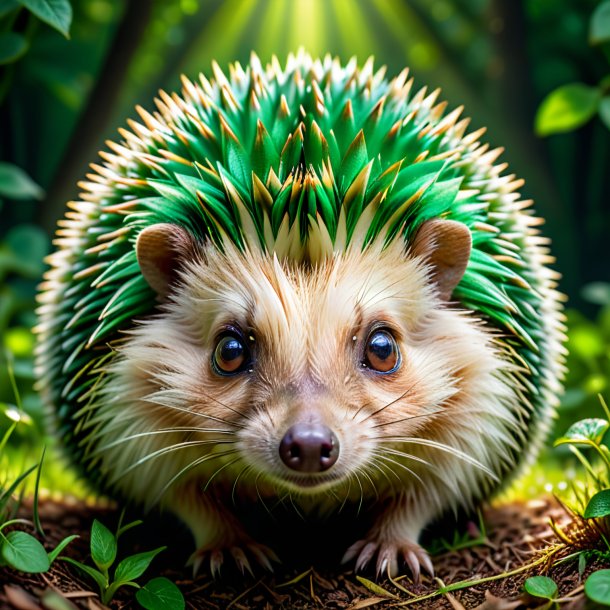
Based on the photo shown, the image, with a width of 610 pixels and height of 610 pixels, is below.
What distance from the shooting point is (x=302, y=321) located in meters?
2.46

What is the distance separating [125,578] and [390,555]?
0.88m

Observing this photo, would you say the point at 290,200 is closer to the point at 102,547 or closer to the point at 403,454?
the point at 403,454

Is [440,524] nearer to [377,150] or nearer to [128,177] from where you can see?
[377,150]

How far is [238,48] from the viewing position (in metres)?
5.75

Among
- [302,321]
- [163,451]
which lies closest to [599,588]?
[302,321]

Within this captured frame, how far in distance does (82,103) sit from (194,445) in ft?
12.3

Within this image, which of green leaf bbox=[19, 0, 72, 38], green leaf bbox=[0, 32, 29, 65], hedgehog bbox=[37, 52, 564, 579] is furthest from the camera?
green leaf bbox=[0, 32, 29, 65]

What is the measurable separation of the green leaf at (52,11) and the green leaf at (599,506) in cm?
244

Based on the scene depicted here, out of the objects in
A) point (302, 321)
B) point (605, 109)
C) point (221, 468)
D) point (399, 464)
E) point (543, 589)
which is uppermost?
point (605, 109)

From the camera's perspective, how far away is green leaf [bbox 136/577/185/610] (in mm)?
2467

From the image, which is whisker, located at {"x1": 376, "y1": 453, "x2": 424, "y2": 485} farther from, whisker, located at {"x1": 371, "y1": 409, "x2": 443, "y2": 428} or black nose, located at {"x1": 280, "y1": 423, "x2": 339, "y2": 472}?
black nose, located at {"x1": 280, "y1": 423, "x2": 339, "y2": 472}

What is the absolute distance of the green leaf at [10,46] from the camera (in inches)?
132

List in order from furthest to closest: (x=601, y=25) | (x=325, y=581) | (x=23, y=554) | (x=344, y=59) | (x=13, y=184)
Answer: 1. (x=344, y=59)
2. (x=13, y=184)
3. (x=601, y=25)
4. (x=325, y=581)
5. (x=23, y=554)

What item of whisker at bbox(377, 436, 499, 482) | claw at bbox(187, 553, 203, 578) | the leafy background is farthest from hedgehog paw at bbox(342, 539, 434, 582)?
the leafy background
